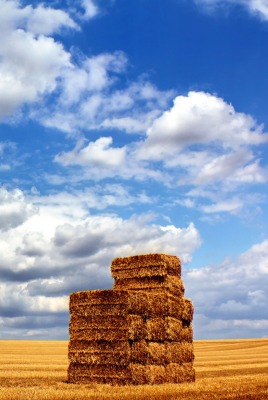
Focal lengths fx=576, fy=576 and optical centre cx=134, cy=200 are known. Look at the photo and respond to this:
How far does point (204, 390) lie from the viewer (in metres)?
16.1

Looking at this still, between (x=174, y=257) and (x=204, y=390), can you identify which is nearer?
(x=204, y=390)

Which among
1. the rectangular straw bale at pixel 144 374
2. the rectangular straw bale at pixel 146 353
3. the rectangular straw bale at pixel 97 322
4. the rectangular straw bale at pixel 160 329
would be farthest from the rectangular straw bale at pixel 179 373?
the rectangular straw bale at pixel 97 322

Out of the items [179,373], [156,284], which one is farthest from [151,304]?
[179,373]

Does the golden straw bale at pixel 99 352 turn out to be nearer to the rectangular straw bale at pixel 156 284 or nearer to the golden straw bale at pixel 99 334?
the golden straw bale at pixel 99 334

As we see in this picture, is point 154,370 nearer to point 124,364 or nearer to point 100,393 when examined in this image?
point 124,364

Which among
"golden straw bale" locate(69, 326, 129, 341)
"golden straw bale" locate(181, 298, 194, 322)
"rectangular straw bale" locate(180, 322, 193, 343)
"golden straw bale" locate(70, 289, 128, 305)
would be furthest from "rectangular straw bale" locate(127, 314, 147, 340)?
"golden straw bale" locate(181, 298, 194, 322)

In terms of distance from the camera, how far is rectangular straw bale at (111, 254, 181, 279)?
Answer: 66.2 feet

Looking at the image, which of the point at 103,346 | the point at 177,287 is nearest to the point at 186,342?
the point at 177,287

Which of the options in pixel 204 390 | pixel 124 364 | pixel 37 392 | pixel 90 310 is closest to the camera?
pixel 37 392

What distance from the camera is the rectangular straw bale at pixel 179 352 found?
19156 millimetres

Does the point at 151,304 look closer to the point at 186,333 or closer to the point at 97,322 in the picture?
the point at 97,322

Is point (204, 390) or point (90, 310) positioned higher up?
point (90, 310)

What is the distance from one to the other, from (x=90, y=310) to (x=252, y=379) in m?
5.98

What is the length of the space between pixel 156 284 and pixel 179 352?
2.42 m
